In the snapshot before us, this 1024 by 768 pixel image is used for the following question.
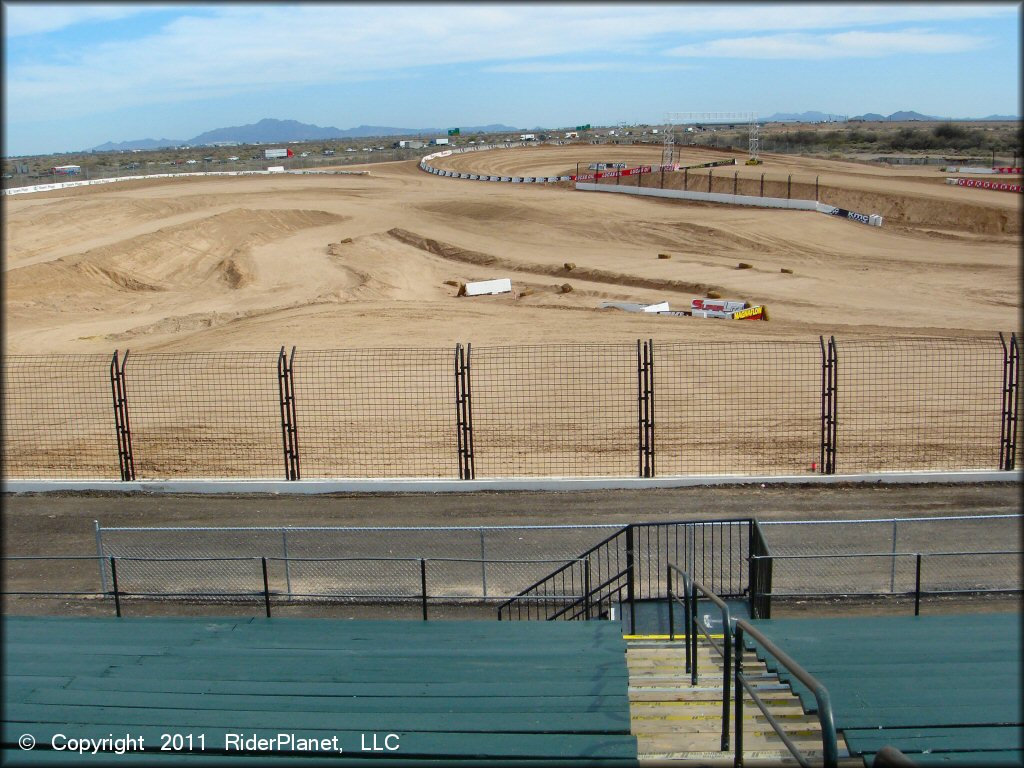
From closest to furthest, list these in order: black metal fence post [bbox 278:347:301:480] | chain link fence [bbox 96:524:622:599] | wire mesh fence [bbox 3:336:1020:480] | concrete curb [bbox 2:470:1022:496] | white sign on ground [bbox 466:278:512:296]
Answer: chain link fence [bbox 96:524:622:599] → concrete curb [bbox 2:470:1022:496] → black metal fence post [bbox 278:347:301:480] → wire mesh fence [bbox 3:336:1020:480] → white sign on ground [bbox 466:278:512:296]

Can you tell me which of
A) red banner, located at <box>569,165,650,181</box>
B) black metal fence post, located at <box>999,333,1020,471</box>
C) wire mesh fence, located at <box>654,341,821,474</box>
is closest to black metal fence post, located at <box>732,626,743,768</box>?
wire mesh fence, located at <box>654,341,821,474</box>

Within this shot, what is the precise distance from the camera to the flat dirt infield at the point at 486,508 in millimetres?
15898

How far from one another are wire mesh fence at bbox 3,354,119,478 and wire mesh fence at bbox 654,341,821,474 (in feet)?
41.1

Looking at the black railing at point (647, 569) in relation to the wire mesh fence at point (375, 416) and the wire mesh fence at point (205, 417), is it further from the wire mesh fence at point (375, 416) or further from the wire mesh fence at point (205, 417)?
the wire mesh fence at point (205, 417)

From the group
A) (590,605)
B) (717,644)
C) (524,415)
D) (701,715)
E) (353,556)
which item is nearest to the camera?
(701,715)

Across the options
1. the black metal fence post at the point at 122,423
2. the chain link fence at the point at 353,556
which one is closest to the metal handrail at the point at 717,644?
the chain link fence at the point at 353,556

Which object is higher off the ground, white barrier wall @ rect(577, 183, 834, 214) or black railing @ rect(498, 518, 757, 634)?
white barrier wall @ rect(577, 183, 834, 214)

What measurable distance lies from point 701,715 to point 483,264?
42452mm

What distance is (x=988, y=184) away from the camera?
64.2 m

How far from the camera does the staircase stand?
657 centimetres

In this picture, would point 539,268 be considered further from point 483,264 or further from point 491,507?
point 491,507

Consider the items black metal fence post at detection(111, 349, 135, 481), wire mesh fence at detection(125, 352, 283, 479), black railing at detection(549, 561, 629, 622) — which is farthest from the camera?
wire mesh fence at detection(125, 352, 283, 479)

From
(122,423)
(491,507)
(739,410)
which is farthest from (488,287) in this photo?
(491,507)

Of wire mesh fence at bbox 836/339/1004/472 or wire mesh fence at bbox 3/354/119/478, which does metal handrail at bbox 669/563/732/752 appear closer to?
wire mesh fence at bbox 836/339/1004/472
